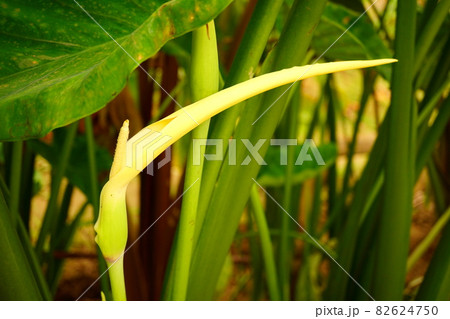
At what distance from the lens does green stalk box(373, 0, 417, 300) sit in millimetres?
315

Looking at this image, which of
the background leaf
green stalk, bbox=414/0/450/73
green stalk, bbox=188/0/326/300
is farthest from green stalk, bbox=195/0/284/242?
the background leaf

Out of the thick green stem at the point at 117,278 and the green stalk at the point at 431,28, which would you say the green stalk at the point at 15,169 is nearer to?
the thick green stem at the point at 117,278

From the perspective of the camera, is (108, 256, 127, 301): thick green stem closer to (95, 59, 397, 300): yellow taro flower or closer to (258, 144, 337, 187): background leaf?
(95, 59, 397, 300): yellow taro flower

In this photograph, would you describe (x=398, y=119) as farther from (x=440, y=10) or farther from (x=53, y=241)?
(x=53, y=241)

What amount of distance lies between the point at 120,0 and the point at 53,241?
14.7 inches

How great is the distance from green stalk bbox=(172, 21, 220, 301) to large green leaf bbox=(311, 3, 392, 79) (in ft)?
0.65

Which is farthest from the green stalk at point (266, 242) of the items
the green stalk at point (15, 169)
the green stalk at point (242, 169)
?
the green stalk at point (15, 169)

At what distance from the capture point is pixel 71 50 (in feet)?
→ 0.97

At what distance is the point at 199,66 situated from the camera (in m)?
0.26

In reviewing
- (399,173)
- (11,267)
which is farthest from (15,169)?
(399,173)

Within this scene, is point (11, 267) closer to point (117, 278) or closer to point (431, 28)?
point (117, 278)

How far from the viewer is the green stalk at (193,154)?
0.85 feet

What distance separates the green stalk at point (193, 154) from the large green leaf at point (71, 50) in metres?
0.04
